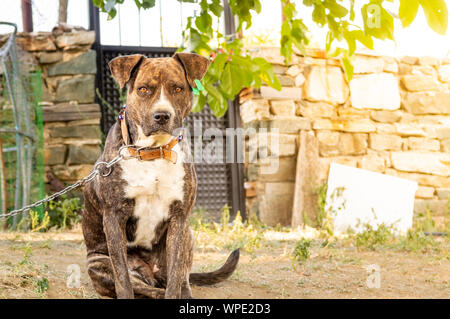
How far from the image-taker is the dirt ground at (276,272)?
298 cm

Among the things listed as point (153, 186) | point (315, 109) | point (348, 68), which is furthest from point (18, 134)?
point (348, 68)

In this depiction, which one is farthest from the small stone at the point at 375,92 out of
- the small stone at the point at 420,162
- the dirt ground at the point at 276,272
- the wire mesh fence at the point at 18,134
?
the wire mesh fence at the point at 18,134

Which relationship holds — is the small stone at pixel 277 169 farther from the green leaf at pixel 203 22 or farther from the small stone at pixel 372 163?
the green leaf at pixel 203 22

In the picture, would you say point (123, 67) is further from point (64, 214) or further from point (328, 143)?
Result: point (328, 143)

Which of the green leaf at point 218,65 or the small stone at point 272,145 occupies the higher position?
the green leaf at point 218,65

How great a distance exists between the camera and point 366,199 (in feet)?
21.5

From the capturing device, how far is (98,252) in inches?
112

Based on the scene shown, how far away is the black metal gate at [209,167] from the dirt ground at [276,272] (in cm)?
164

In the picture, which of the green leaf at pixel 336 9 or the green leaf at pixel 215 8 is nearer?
the green leaf at pixel 336 9

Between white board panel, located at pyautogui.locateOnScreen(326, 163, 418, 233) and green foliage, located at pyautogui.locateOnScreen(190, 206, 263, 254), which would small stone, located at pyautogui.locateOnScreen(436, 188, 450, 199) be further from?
green foliage, located at pyautogui.locateOnScreen(190, 206, 263, 254)
